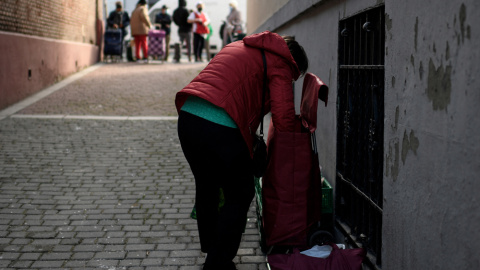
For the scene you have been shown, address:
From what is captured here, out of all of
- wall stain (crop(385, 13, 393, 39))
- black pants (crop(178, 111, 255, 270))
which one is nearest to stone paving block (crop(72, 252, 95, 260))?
black pants (crop(178, 111, 255, 270))

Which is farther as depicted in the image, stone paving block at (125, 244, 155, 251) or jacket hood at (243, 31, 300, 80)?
stone paving block at (125, 244, 155, 251)

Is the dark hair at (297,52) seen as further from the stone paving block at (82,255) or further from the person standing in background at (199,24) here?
the person standing in background at (199,24)

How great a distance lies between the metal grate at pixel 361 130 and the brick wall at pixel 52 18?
800 cm

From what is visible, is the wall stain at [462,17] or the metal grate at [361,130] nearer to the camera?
the wall stain at [462,17]

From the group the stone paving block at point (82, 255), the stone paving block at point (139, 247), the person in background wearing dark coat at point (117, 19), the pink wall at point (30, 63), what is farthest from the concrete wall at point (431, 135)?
the person in background wearing dark coat at point (117, 19)

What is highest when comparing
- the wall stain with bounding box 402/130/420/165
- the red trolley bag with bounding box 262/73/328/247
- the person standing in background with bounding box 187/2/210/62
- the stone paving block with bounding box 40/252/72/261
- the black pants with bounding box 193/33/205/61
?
the person standing in background with bounding box 187/2/210/62

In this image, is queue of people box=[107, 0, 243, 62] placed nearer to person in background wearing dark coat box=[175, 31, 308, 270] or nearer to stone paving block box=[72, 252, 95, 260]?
stone paving block box=[72, 252, 95, 260]

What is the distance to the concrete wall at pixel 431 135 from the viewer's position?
7.74 ft

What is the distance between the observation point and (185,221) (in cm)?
525

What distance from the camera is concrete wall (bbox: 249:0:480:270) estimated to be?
92.9 inches

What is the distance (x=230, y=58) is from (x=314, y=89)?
1.91 ft

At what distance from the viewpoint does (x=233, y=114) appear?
3518 mm

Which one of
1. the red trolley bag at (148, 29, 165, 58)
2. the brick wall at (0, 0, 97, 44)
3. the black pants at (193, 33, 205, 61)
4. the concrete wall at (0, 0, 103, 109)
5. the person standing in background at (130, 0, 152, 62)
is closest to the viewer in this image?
the concrete wall at (0, 0, 103, 109)

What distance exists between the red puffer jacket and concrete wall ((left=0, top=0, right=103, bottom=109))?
805cm
